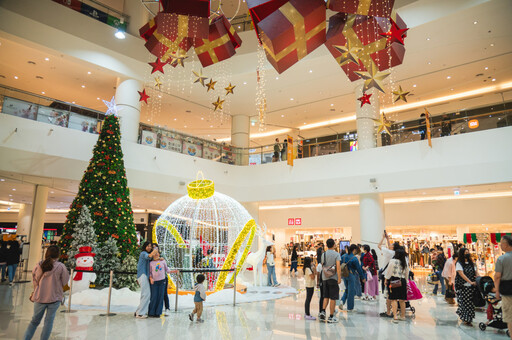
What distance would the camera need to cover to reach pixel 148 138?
48.1ft

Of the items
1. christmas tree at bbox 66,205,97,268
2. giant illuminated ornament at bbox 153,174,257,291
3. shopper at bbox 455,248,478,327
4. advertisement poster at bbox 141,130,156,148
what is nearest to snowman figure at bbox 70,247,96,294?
christmas tree at bbox 66,205,97,268

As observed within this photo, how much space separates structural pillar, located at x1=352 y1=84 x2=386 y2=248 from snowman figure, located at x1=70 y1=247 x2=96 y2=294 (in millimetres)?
10266

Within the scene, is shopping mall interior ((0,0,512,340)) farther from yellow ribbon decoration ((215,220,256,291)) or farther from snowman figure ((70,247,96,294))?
snowman figure ((70,247,96,294))

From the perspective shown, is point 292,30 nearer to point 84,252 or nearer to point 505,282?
point 505,282

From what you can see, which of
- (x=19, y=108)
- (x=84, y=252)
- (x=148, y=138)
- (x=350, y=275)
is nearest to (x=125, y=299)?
(x=84, y=252)

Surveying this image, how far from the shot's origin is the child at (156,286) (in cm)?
652

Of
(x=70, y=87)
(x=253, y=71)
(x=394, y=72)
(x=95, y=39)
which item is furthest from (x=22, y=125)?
(x=394, y=72)

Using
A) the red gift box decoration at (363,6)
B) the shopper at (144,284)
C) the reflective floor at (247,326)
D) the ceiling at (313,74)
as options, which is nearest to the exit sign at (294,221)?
the ceiling at (313,74)

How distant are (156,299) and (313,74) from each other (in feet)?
37.9

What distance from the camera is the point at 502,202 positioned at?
16.6 m

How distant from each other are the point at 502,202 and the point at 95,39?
1930 cm

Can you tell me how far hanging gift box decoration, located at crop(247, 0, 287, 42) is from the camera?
225cm

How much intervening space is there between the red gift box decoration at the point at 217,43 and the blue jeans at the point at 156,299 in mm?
4733

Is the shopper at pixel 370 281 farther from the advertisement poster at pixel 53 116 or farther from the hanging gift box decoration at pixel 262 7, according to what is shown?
the advertisement poster at pixel 53 116
